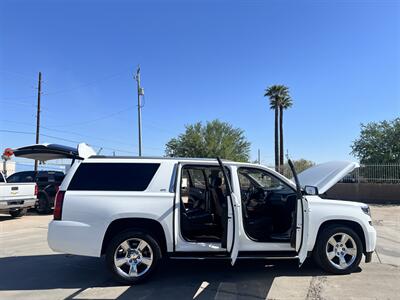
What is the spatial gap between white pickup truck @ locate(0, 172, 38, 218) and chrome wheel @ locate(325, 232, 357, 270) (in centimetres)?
1139

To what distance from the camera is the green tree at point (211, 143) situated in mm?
46750

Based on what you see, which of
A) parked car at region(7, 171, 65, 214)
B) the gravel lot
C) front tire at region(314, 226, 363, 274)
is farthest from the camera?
parked car at region(7, 171, 65, 214)

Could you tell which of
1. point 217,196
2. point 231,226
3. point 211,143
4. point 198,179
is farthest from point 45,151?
point 211,143

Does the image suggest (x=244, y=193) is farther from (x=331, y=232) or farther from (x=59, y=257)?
(x=59, y=257)

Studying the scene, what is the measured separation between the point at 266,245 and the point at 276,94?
36834mm

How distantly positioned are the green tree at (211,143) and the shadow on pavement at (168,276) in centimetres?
3891

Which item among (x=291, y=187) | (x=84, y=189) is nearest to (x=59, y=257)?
(x=84, y=189)

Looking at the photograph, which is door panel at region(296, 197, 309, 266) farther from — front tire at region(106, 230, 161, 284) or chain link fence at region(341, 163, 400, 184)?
chain link fence at region(341, 163, 400, 184)

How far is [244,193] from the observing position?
22.9 feet

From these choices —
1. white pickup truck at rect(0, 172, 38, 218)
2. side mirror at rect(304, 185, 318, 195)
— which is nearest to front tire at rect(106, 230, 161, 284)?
side mirror at rect(304, 185, 318, 195)

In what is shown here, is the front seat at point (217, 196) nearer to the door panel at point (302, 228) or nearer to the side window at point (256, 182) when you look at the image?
the side window at point (256, 182)

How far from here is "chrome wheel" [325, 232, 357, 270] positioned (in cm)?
633

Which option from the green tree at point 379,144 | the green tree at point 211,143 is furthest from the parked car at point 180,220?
the green tree at point 211,143

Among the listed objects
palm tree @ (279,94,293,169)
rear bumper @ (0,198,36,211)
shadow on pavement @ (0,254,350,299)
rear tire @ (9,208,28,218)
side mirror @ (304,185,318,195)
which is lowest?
shadow on pavement @ (0,254,350,299)
